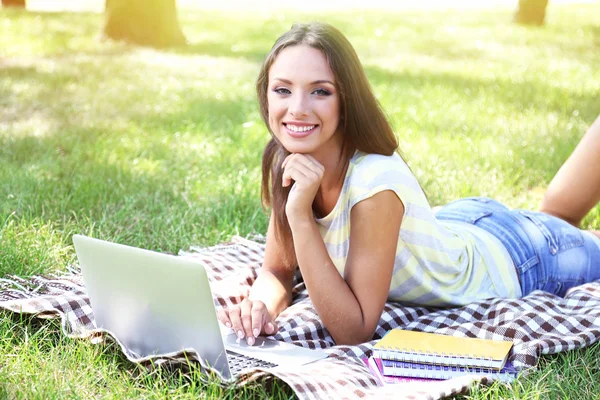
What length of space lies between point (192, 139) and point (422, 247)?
3.01m

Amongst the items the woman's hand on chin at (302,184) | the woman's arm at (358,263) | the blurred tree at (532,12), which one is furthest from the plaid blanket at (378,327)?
the blurred tree at (532,12)

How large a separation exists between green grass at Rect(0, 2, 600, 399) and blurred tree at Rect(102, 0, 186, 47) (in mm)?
272

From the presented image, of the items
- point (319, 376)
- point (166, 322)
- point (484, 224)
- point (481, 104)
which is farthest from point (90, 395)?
point (481, 104)

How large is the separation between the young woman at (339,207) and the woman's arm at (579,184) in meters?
0.86

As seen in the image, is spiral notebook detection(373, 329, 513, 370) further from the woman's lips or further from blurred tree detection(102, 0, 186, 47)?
blurred tree detection(102, 0, 186, 47)

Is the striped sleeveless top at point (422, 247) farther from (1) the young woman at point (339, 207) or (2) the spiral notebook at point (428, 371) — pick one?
(2) the spiral notebook at point (428, 371)

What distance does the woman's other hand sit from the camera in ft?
8.87

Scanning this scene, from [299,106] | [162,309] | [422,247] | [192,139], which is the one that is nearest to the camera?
[162,309]

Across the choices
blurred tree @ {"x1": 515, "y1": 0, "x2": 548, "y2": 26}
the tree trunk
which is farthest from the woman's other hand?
the tree trunk

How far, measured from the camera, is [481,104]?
21.9 ft

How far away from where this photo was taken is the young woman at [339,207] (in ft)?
→ 8.83

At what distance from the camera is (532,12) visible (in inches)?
464

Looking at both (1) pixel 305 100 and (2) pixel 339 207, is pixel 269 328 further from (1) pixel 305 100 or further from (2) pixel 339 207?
(1) pixel 305 100

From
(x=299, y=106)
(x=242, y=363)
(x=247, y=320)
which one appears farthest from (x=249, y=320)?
(x=299, y=106)
